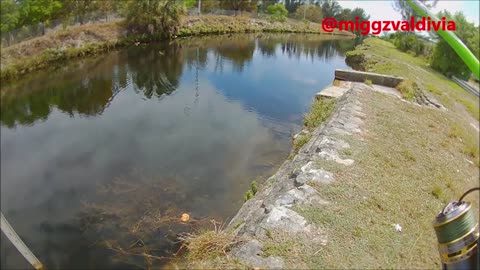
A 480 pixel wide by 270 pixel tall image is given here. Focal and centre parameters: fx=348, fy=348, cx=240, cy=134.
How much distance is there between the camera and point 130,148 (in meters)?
8.97

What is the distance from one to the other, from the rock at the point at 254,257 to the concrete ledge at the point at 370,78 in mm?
11767

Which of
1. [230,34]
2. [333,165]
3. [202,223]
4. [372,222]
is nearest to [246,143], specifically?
[202,223]

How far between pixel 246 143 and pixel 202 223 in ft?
13.1

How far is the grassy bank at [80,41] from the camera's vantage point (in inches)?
371

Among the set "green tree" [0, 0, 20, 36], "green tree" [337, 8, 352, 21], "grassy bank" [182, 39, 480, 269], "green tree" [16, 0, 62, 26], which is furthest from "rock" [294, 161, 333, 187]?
"green tree" [337, 8, 352, 21]

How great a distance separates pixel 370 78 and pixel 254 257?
12246 millimetres

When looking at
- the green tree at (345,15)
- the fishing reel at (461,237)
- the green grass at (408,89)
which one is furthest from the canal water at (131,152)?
the green tree at (345,15)

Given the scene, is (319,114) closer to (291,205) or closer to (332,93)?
(332,93)

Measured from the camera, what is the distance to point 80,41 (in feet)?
61.9

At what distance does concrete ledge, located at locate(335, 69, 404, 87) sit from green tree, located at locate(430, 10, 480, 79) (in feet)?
24.5

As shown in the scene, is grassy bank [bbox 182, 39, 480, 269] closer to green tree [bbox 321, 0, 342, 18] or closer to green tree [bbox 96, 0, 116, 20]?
green tree [bbox 96, 0, 116, 20]

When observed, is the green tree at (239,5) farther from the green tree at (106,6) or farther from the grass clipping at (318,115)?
the grass clipping at (318,115)

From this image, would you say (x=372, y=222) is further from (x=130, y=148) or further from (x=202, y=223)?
(x=130, y=148)

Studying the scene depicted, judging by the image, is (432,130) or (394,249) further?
(432,130)
